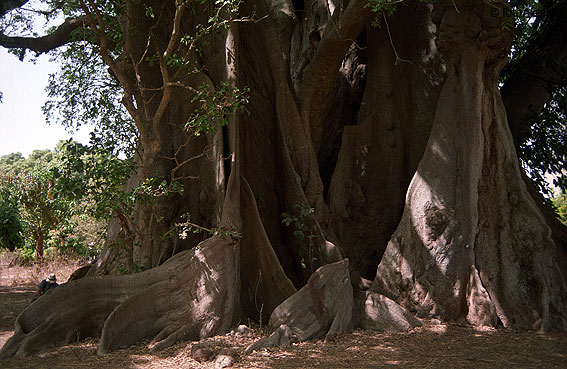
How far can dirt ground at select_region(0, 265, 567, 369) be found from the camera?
4.53 m

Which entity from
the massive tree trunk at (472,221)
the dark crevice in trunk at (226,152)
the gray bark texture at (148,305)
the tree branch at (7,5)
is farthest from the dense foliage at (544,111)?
the tree branch at (7,5)

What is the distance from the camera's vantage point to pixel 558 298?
602 centimetres

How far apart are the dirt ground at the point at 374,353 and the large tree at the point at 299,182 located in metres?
0.24

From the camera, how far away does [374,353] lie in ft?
15.9

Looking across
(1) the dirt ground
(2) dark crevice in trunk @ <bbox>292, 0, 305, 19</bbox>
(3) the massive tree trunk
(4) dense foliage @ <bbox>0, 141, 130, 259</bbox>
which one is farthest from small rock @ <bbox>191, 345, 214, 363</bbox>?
(2) dark crevice in trunk @ <bbox>292, 0, 305, 19</bbox>

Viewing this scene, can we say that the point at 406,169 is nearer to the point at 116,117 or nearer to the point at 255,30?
the point at 255,30

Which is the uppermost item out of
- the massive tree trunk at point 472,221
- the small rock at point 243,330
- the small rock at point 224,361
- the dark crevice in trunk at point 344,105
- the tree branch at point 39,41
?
the tree branch at point 39,41

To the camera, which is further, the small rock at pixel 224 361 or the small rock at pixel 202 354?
the small rock at pixel 202 354

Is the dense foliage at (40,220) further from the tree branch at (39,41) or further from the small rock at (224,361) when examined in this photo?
the small rock at (224,361)

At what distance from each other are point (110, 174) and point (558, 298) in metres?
5.31

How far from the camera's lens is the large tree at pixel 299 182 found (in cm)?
554

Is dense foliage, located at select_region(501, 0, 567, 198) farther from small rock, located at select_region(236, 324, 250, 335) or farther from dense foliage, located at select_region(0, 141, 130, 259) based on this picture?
dense foliage, located at select_region(0, 141, 130, 259)

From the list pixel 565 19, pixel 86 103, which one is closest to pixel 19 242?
pixel 86 103

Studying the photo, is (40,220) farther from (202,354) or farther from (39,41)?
(202,354)
